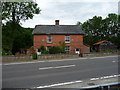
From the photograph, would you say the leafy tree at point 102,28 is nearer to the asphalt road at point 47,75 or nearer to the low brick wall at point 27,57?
the low brick wall at point 27,57

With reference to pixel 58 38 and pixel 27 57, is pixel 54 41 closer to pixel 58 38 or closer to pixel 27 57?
pixel 58 38

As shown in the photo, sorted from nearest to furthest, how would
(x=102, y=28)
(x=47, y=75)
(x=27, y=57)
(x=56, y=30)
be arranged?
1. (x=47, y=75)
2. (x=27, y=57)
3. (x=56, y=30)
4. (x=102, y=28)

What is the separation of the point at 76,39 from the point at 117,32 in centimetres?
3357

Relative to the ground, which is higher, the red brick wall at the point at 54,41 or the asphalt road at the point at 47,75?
the red brick wall at the point at 54,41

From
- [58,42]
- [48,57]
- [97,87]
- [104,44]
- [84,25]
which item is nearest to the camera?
[97,87]

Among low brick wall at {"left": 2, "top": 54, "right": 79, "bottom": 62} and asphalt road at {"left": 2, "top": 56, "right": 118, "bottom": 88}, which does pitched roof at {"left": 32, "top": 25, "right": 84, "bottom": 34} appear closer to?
low brick wall at {"left": 2, "top": 54, "right": 79, "bottom": 62}

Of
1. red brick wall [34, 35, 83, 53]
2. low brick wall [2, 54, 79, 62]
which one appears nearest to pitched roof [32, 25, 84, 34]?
red brick wall [34, 35, 83, 53]

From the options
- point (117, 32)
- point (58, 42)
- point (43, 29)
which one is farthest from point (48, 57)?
point (117, 32)

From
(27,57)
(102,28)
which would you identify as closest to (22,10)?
(27,57)

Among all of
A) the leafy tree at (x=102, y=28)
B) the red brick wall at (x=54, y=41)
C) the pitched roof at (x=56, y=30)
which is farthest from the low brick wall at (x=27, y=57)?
the leafy tree at (x=102, y=28)

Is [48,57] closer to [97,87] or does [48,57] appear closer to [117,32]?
[97,87]

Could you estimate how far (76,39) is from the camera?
30.1 m

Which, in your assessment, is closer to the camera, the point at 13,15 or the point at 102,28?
the point at 13,15

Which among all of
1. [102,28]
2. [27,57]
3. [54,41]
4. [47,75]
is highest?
[102,28]
